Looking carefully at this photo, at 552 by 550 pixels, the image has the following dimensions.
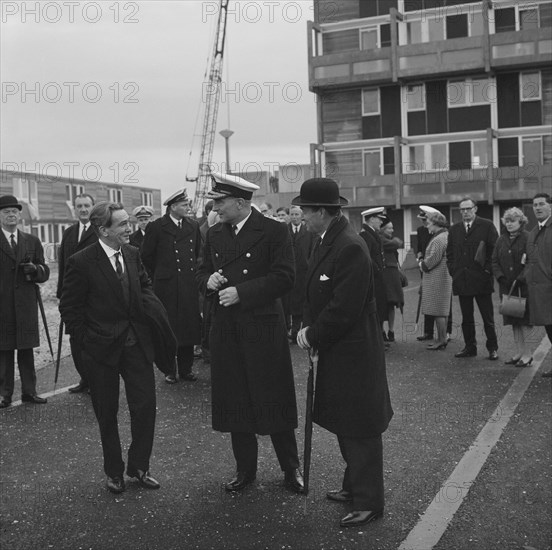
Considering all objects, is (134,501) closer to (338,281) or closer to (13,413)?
(338,281)

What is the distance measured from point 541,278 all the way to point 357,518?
5.11m

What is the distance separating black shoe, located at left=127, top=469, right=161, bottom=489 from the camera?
213 inches

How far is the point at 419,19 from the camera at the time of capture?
39.0 metres

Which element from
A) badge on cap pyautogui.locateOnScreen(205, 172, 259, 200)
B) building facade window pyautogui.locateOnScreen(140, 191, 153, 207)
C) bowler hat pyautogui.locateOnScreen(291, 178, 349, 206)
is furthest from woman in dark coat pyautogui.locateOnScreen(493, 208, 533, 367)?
building facade window pyautogui.locateOnScreen(140, 191, 153, 207)

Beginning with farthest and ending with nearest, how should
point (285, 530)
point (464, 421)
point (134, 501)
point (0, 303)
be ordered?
point (0, 303)
point (464, 421)
point (134, 501)
point (285, 530)

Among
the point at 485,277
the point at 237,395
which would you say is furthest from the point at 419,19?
the point at 237,395

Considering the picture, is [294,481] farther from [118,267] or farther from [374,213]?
[374,213]

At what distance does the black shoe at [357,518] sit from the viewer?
4.64 m

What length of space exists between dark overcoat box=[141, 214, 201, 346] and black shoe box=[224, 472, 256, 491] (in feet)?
12.4

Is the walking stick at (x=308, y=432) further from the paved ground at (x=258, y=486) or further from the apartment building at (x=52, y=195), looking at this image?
the apartment building at (x=52, y=195)

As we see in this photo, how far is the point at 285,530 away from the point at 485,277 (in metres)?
6.33

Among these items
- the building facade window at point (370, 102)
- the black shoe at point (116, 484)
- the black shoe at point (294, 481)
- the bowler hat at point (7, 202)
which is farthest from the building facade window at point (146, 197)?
the black shoe at point (294, 481)

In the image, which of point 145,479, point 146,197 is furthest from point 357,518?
point 146,197

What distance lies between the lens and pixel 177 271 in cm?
916
